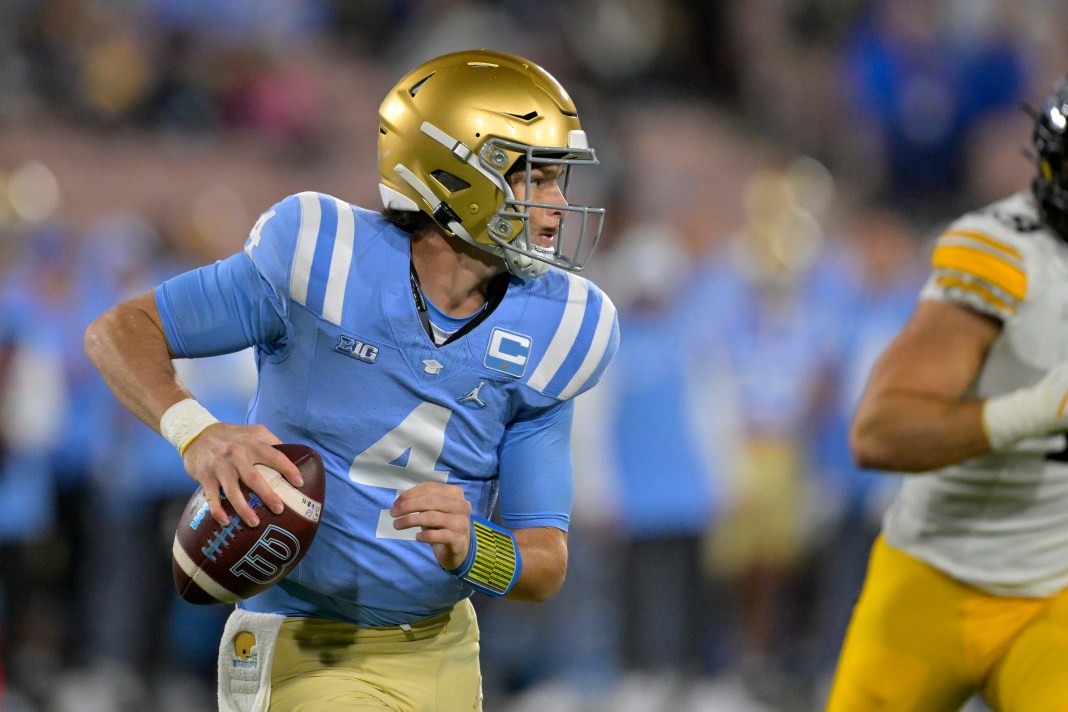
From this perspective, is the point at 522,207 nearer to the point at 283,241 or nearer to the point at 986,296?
the point at 283,241

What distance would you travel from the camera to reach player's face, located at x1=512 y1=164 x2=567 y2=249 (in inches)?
109

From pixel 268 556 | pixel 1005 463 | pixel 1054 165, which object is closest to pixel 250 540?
pixel 268 556

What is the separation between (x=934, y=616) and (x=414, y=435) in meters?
1.14

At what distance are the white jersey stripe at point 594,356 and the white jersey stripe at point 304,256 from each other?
19.9 inches

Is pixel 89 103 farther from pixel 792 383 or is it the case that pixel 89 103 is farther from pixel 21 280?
pixel 792 383

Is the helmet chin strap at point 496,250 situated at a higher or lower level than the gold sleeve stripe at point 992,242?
lower

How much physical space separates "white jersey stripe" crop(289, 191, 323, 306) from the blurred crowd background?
373 cm

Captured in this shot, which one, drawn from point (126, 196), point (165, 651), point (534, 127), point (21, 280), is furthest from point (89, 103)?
point (534, 127)

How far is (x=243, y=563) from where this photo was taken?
2449 millimetres

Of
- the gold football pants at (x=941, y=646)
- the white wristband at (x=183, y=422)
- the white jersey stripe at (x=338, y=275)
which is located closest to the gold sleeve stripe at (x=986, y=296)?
the gold football pants at (x=941, y=646)

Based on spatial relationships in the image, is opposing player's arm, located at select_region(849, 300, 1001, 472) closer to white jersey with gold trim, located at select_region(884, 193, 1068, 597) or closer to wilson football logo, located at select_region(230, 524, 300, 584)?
white jersey with gold trim, located at select_region(884, 193, 1068, 597)

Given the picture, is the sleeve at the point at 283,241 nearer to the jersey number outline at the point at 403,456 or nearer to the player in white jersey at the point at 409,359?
the player in white jersey at the point at 409,359

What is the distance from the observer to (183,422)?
2479mm

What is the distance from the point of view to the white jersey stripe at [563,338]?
275cm
